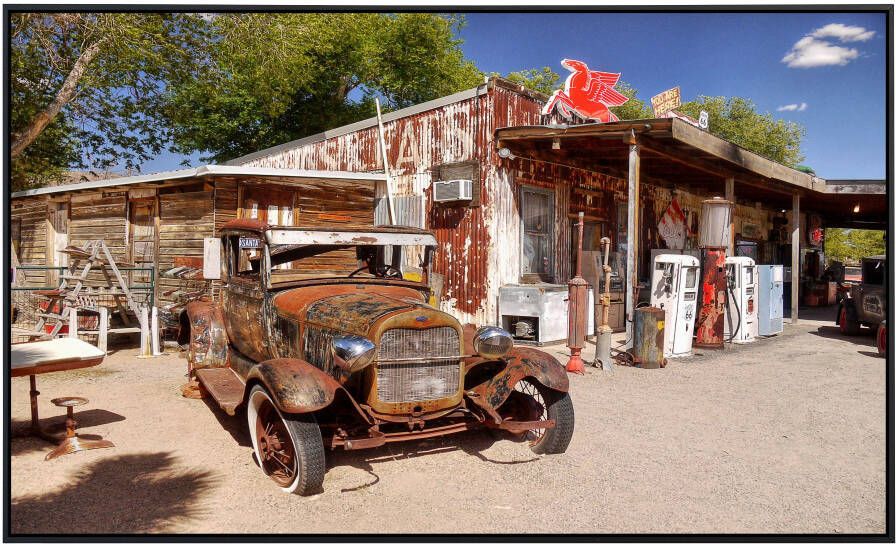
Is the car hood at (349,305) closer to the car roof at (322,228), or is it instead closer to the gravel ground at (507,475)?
the car roof at (322,228)

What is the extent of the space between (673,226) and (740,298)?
16.9ft

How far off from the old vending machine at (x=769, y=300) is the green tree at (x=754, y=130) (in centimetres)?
3088

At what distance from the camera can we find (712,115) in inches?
1614

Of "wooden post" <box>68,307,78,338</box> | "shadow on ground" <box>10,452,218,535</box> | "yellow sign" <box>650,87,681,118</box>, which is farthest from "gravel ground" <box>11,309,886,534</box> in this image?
"yellow sign" <box>650,87,681,118</box>

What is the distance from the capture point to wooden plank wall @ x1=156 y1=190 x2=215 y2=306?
35.2 ft

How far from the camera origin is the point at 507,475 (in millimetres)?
4305

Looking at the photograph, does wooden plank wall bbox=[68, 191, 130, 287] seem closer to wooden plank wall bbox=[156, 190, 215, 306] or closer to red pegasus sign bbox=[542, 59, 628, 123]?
wooden plank wall bbox=[156, 190, 215, 306]

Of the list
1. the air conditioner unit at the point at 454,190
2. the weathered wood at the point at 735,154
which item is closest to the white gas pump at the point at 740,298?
the weathered wood at the point at 735,154

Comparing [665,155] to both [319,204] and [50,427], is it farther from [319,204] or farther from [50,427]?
[50,427]

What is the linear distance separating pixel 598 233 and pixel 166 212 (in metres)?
8.94

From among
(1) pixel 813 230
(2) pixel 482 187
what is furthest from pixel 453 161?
(1) pixel 813 230

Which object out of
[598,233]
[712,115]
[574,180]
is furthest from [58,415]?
[712,115]

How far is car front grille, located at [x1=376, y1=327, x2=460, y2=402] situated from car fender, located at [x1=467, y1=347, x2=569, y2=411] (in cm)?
35

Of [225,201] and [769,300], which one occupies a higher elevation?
[225,201]
